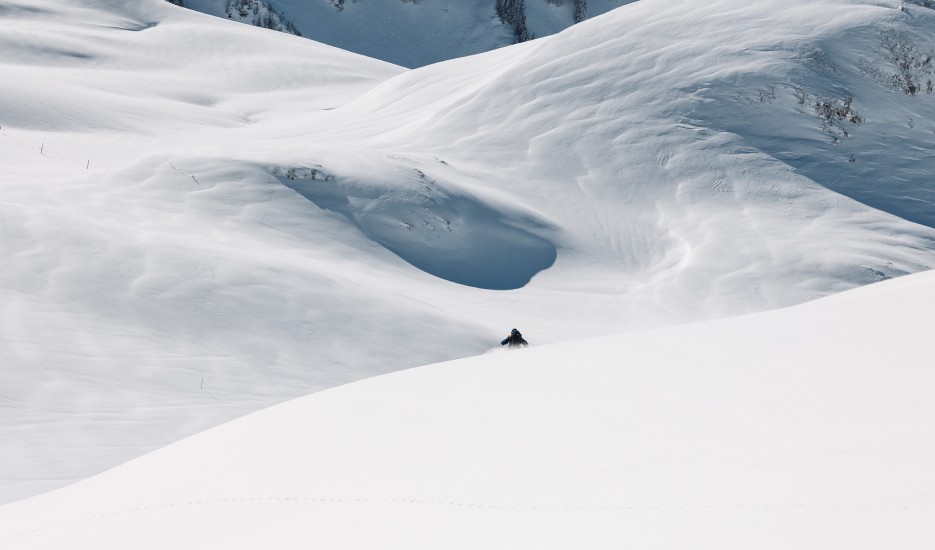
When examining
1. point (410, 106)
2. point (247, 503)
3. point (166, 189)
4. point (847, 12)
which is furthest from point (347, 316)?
point (847, 12)

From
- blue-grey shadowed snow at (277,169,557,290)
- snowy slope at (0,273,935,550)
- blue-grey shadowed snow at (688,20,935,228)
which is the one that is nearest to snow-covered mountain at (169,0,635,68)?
blue-grey shadowed snow at (688,20,935,228)

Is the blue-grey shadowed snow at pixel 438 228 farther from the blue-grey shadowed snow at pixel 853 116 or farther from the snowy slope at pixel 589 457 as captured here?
the snowy slope at pixel 589 457

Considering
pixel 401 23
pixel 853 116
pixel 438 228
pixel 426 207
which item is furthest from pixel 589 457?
pixel 401 23

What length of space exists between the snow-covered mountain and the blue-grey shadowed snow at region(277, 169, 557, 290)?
100ft

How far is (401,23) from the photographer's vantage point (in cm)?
4694

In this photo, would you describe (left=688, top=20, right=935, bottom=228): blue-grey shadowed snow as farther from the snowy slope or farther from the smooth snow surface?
the snowy slope

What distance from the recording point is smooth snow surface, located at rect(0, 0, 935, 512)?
8.75 m

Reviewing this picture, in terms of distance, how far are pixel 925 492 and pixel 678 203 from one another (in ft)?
44.9

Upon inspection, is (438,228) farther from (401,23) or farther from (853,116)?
(401,23)

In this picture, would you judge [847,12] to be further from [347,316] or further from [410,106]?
[347,316]

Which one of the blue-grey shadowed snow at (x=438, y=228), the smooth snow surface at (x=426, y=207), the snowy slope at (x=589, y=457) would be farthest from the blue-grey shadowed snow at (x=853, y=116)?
the snowy slope at (x=589, y=457)

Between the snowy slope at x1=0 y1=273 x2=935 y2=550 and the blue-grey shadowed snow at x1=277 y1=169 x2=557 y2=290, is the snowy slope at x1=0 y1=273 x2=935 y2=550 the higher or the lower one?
the lower one

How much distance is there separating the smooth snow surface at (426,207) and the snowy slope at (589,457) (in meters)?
2.36

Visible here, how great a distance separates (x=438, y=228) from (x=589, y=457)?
10.3 m
